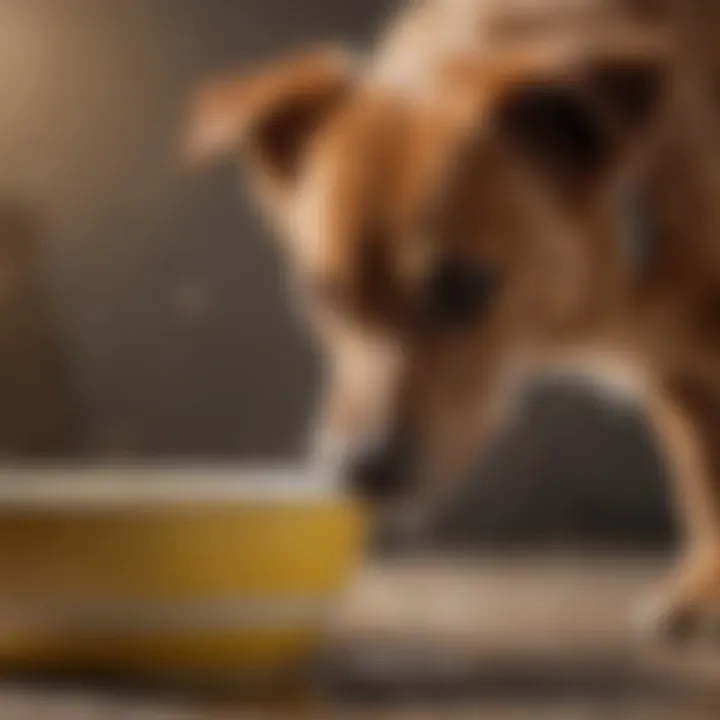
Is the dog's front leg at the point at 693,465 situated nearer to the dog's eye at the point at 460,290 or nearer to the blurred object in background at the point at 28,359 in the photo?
the dog's eye at the point at 460,290

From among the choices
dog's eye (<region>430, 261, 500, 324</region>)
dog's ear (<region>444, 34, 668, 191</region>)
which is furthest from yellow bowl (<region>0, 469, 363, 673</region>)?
dog's ear (<region>444, 34, 668, 191</region>)

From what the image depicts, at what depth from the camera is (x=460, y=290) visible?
35.5 inches

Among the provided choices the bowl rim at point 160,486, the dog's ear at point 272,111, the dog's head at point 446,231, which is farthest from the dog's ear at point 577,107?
the bowl rim at point 160,486

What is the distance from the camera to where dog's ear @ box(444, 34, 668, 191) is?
92 centimetres

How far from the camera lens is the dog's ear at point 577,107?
92 centimetres

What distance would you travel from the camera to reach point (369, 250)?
2.96 feet

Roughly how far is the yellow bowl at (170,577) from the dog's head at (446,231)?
9cm

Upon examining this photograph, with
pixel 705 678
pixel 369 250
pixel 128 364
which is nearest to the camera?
pixel 705 678

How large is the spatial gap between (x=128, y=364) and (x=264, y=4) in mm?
277

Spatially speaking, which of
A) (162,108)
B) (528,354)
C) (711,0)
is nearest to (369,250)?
(528,354)

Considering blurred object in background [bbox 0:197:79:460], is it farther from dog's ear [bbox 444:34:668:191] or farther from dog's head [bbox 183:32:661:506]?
dog's ear [bbox 444:34:668:191]

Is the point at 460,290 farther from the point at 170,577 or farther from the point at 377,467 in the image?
the point at 170,577

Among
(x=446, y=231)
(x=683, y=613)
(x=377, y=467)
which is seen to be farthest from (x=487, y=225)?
(x=683, y=613)

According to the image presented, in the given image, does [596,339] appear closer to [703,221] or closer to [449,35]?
[703,221]
